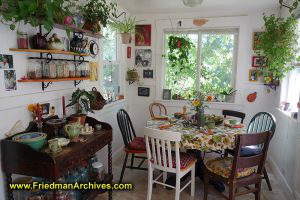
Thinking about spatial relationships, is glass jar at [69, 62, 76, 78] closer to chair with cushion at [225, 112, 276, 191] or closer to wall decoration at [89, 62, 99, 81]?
wall decoration at [89, 62, 99, 81]

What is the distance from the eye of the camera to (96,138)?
82.1 inches

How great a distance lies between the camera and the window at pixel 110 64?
3.26 metres

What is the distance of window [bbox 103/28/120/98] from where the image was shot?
3.26m

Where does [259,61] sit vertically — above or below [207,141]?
above

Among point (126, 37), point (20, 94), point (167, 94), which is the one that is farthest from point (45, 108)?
point (167, 94)

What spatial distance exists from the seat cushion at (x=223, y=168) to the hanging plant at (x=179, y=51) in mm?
1949

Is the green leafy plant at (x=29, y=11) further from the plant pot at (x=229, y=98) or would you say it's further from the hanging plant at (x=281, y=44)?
the plant pot at (x=229, y=98)

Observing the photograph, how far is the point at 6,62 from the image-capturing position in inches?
65.5

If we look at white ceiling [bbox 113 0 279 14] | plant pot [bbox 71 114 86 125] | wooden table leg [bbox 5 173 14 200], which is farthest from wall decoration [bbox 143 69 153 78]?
wooden table leg [bbox 5 173 14 200]

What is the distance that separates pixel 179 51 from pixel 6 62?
267 centimetres

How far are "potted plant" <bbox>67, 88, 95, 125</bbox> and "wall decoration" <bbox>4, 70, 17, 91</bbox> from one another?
56 centimetres

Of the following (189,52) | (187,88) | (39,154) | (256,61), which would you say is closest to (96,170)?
(39,154)

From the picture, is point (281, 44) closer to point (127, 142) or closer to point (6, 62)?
point (127, 142)

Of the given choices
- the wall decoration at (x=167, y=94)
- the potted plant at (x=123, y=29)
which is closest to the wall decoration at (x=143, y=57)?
the wall decoration at (x=167, y=94)
